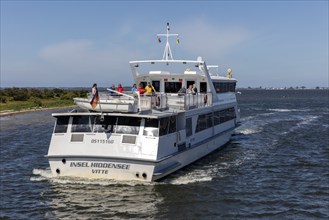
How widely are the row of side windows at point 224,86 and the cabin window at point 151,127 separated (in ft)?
33.1

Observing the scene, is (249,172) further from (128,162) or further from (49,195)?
(49,195)

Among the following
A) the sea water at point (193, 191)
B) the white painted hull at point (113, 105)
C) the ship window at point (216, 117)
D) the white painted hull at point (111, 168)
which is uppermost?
the white painted hull at point (113, 105)

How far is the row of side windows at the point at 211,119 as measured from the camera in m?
21.6

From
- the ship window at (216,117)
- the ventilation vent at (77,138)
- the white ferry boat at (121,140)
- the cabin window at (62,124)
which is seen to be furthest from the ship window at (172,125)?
the ship window at (216,117)

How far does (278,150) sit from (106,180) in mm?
14599

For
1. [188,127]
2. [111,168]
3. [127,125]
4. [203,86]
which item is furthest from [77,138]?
[203,86]

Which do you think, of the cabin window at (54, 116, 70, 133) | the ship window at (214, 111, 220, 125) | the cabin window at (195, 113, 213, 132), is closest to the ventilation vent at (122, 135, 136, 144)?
the cabin window at (54, 116, 70, 133)

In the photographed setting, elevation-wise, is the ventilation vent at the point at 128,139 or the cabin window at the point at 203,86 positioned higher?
the cabin window at the point at 203,86

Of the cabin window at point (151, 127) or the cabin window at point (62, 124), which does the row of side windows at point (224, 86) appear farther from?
the cabin window at point (62, 124)

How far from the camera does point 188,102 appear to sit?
71.3ft

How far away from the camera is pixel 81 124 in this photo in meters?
18.3

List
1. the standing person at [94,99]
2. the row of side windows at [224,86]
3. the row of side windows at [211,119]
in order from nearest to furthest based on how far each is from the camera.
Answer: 1. the standing person at [94,99]
2. the row of side windows at [211,119]
3. the row of side windows at [224,86]

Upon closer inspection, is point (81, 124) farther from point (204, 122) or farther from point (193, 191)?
point (204, 122)

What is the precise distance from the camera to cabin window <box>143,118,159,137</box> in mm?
17672
